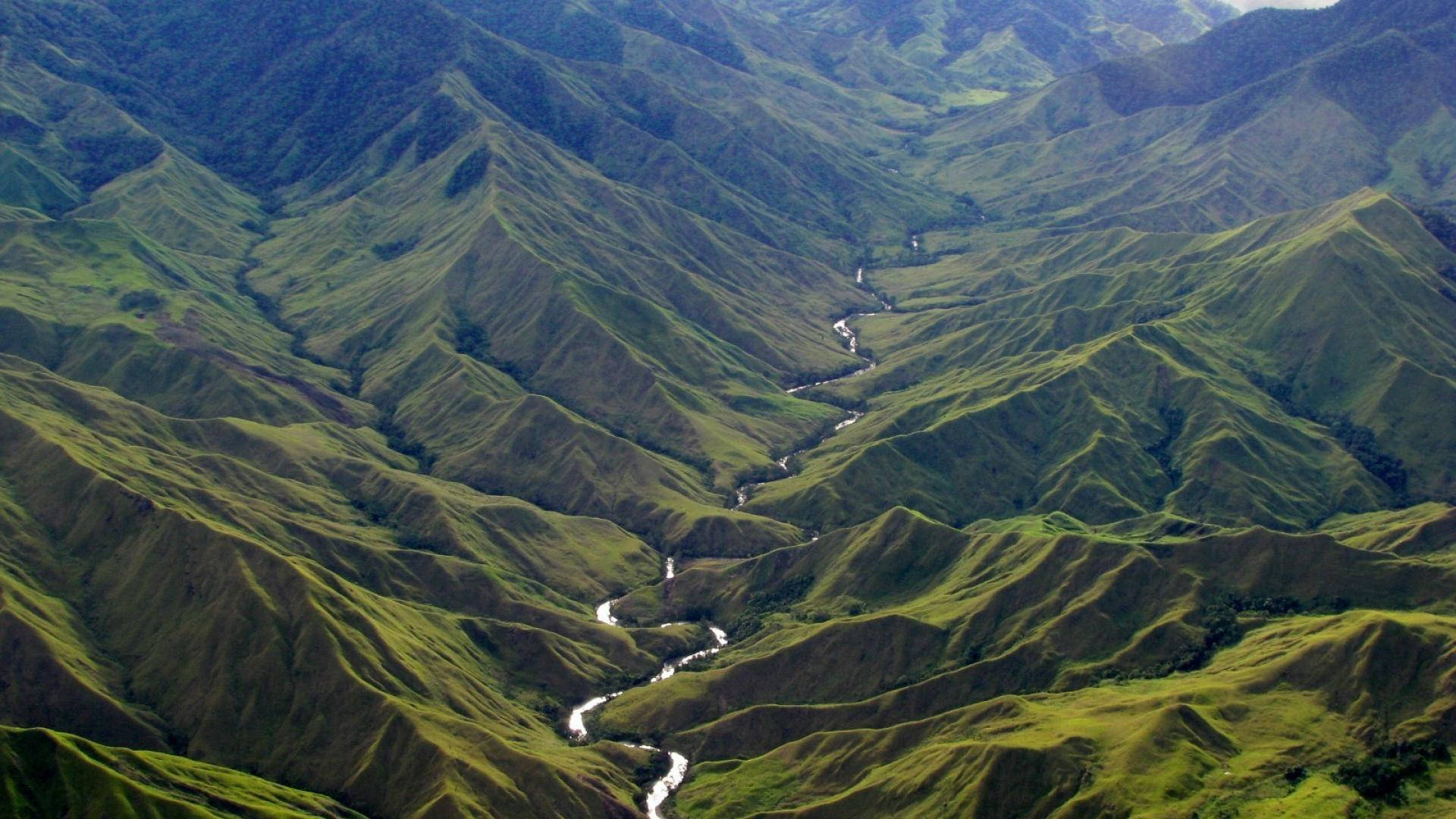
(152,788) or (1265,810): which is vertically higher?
(1265,810)

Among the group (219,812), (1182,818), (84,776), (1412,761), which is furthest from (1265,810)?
(84,776)

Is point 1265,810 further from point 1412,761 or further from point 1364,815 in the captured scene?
point 1412,761

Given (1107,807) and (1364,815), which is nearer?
(1364,815)

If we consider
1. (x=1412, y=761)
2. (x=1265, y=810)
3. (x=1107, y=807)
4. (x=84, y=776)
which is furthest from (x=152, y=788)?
(x=1412, y=761)

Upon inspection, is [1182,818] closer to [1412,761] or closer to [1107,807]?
[1107,807]

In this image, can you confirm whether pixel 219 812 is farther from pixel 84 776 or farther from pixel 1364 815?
pixel 1364 815

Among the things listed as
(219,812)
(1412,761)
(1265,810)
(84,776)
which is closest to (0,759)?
(84,776)

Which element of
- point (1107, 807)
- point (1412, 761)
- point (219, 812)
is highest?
point (1412, 761)

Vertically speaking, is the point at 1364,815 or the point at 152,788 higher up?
the point at 1364,815
